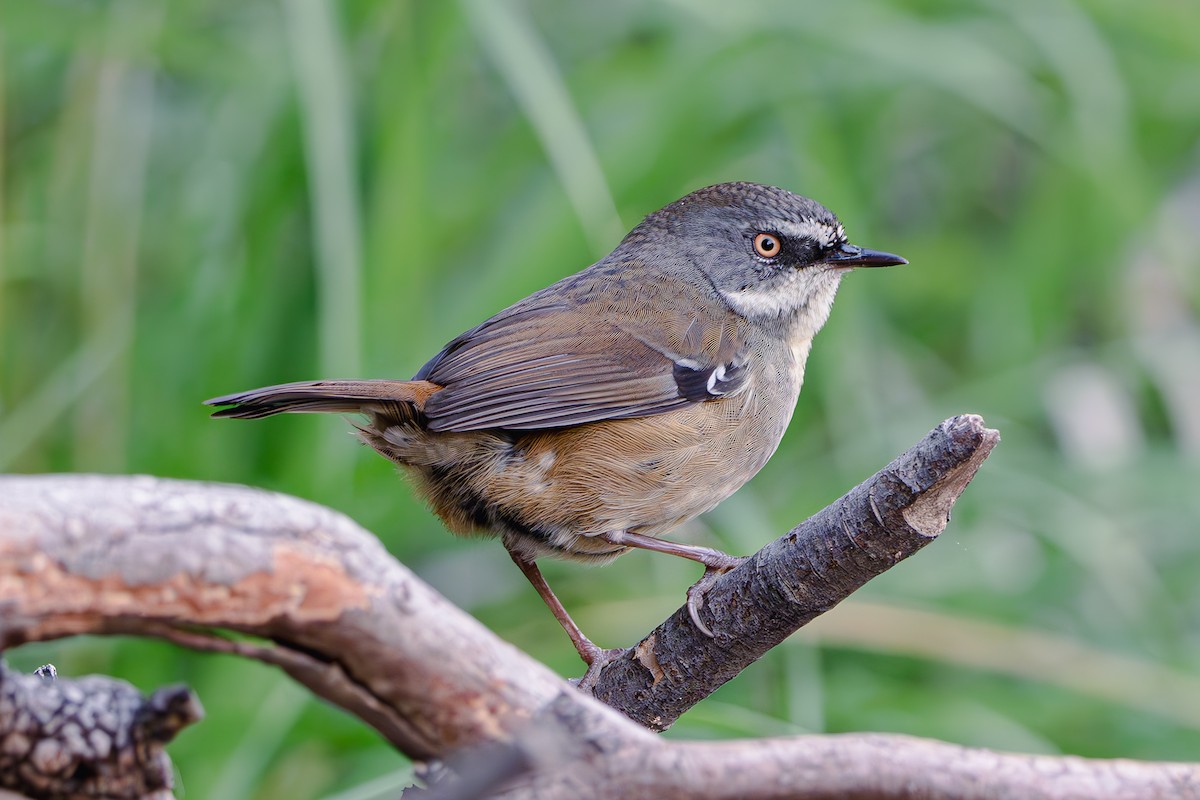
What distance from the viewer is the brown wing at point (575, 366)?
3.11m

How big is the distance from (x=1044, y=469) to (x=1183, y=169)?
2591mm

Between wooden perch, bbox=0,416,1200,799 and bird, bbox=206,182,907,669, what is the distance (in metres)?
1.39

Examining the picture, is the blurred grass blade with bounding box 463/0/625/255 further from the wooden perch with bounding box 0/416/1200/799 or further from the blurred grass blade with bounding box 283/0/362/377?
the wooden perch with bounding box 0/416/1200/799

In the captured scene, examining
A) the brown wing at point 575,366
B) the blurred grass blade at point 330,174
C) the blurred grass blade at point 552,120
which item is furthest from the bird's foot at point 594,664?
the blurred grass blade at point 552,120

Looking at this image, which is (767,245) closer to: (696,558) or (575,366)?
(575,366)

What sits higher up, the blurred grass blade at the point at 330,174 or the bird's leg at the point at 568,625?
the blurred grass blade at the point at 330,174

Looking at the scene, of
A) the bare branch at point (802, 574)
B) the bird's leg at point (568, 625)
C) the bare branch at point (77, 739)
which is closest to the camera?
the bare branch at point (77, 739)

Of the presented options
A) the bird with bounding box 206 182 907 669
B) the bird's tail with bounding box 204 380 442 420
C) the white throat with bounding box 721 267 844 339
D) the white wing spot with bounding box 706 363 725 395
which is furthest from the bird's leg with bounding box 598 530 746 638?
the white throat with bounding box 721 267 844 339

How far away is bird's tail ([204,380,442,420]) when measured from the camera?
2764 mm

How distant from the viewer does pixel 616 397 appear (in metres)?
3.27

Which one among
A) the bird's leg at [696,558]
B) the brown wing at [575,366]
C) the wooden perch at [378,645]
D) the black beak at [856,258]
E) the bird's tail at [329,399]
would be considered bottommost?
the bird's leg at [696,558]

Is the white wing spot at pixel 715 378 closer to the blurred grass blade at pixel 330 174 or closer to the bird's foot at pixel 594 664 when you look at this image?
the bird's foot at pixel 594 664

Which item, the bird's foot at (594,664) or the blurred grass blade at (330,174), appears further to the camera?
the blurred grass blade at (330,174)

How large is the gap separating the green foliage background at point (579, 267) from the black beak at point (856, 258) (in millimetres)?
718
